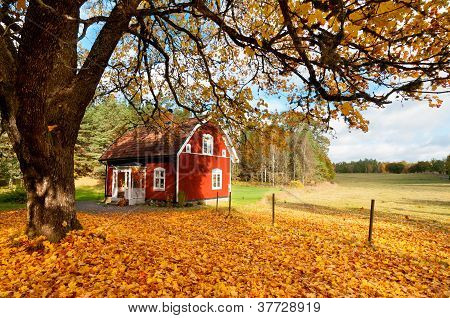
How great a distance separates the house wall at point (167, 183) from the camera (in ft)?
66.9

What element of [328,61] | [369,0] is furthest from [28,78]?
[369,0]

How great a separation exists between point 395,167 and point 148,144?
71.7m

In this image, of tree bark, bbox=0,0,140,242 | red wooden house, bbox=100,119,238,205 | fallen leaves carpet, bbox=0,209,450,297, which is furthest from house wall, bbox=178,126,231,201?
tree bark, bbox=0,0,140,242

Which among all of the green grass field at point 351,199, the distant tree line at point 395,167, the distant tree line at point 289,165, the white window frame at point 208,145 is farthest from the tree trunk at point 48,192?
the distant tree line at point 395,167

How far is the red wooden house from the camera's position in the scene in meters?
20.5

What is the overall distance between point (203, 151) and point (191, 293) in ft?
61.2

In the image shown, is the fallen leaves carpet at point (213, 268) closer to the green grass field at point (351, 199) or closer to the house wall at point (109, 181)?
the green grass field at point (351, 199)

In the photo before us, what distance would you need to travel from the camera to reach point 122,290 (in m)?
4.23

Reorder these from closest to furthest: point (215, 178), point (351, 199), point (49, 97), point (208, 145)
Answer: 1. point (49, 97)
2. point (208, 145)
3. point (215, 178)
4. point (351, 199)

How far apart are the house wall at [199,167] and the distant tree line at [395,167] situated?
164ft

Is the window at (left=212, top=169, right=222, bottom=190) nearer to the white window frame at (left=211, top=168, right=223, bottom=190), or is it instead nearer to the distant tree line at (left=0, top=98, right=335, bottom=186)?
→ the white window frame at (left=211, top=168, right=223, bottom=190)

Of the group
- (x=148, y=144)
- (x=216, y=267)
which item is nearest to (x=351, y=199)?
(x=148, y=144)

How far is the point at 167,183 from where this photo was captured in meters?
20.6
